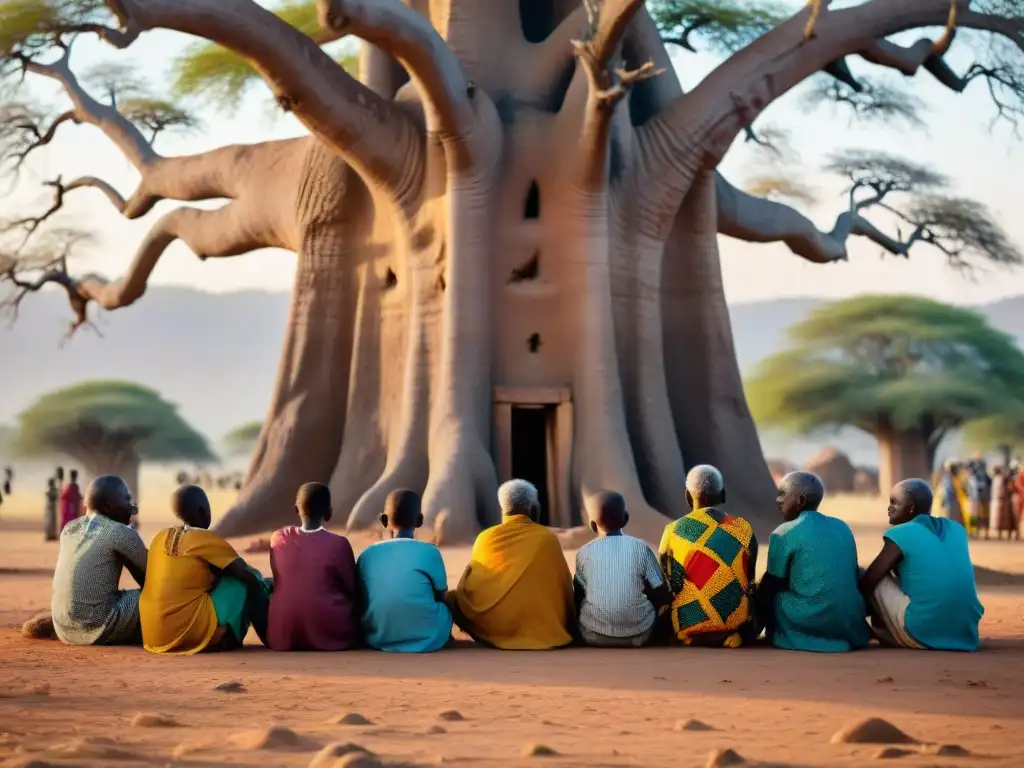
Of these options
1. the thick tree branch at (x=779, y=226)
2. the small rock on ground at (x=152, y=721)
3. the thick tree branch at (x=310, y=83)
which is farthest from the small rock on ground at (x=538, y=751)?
the thick tree branch at (x=779, y=226)

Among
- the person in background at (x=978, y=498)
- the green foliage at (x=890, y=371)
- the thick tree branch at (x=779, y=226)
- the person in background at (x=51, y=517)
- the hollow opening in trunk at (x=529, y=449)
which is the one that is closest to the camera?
the hollow opening in trunk at (x=529, y=449)

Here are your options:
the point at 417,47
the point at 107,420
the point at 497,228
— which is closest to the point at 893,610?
the point at 417,47

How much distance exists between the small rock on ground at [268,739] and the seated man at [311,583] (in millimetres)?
2834

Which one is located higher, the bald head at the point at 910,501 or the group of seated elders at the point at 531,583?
the bald head at the point at 910,501

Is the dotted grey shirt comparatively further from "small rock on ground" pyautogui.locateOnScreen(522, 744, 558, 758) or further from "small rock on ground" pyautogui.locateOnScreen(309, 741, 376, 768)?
"small rock on ground" pyautogui.locateOnScreen(522, 744, 558, 758)

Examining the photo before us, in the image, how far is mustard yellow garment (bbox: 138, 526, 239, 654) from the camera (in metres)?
7.98

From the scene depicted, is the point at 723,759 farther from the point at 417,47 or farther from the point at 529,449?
the point at 529,449

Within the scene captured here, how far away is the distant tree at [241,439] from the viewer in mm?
74938

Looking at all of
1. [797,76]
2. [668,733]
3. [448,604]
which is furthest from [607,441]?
[668,733]

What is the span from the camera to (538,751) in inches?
194

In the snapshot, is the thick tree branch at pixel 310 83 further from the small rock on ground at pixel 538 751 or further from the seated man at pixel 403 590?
the small rock on ground at pixel 538 751

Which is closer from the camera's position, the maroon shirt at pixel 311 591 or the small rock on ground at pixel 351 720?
the small rock on ground at pixel 351 720

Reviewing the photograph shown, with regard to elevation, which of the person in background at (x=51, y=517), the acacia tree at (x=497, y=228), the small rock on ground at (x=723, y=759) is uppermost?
the acacia tree at (x=497, y=228)

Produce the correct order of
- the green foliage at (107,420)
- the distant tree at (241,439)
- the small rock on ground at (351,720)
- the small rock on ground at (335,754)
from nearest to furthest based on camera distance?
the small rock on ground at (335,754) → the small rock on ground at (351,720) → the green foliage at (107,420) → the distant tree at (241,439)
